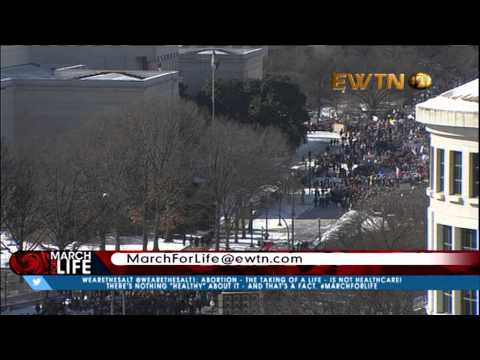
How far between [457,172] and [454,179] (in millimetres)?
72

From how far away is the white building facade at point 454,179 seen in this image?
15.1 meters

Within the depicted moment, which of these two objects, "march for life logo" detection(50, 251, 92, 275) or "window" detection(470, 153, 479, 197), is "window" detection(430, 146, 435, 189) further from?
"march for life logo" detection(50, 251, 92, 275)

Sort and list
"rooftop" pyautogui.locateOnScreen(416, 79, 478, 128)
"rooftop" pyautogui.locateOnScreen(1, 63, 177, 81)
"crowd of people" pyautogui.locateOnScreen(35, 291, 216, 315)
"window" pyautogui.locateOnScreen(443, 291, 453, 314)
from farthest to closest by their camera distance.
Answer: "rooftop" pyautogui.locateOnScreen(1, 63, 177, 81)
"crowd of people" pyautogui.locateOnScreen(35, 291, 216, 315)
"window" pyautogui.locateOnScreen(443, 291, 453, 314)
"rooftop" pyautogui.locateOnScreen(416, 79, 478, 128)

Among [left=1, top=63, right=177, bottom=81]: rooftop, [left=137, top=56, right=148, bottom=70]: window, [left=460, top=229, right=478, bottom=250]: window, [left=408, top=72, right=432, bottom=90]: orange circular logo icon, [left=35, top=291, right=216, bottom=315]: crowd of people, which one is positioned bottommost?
[left=35, top=291, right=216, bottom=315]: crowd of people

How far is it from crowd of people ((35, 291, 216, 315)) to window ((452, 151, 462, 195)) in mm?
2320

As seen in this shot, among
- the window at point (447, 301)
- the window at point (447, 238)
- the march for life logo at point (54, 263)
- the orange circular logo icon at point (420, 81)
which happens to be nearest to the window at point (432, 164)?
the window at point (447, 238)

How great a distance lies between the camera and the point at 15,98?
15.7 meters

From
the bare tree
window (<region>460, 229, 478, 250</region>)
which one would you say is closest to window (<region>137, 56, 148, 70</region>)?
the bare tree

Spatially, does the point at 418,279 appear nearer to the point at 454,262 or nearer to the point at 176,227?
the point at 454,262

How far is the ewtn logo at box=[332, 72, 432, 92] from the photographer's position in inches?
602

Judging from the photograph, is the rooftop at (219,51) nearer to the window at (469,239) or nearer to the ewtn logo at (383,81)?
the ewtn logo at (383,81)

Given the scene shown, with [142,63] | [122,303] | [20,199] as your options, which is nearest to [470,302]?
[122,303]

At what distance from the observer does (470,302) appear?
1510 centimetres

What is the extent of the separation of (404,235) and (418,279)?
0.42 m
